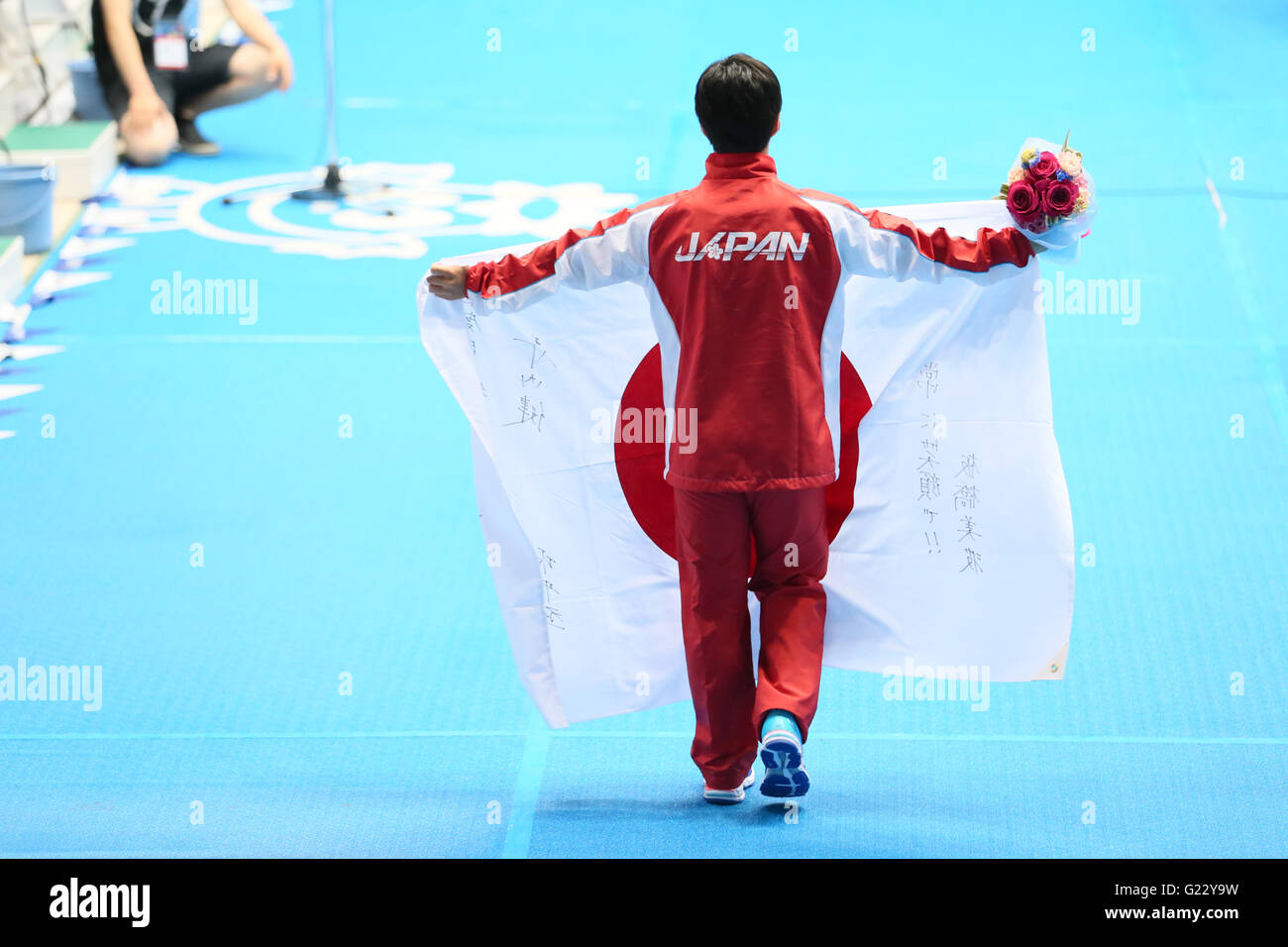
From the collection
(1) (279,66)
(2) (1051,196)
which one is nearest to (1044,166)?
(2) (1051,196)

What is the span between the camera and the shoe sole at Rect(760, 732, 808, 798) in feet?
10.6

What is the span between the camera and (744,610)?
3.45 m

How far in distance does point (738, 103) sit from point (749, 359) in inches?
20.5

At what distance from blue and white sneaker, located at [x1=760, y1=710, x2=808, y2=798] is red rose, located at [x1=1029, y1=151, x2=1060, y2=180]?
4.14 feet

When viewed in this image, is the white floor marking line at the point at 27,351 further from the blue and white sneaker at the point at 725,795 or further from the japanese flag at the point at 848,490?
the blue and white sneaker at the point at 725,795

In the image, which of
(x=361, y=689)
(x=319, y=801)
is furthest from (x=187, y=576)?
(x=319, y=801)

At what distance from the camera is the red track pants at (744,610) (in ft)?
11.0

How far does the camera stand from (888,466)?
367cm

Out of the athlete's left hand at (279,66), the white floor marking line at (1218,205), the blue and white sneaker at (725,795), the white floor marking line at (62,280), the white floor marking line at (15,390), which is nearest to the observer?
the blue and white sneaker at (725,795)

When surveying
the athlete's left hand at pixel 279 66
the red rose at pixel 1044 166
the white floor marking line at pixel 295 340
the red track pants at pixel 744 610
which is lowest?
the white floor marking line at pixel 295 340

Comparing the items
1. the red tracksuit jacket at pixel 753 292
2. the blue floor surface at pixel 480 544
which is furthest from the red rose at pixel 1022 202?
the blue floor surface at pixel 480 544

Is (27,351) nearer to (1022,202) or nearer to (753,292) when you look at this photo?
(753,292)

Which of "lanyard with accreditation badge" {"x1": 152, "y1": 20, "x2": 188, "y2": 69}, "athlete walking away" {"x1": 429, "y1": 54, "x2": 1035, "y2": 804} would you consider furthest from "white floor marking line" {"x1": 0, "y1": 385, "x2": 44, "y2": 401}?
"athlete walking away" {"x1": 429, "y1": 54, "x2": 1035, "y2": 804}

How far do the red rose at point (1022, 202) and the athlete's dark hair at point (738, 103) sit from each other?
21.8 inches
